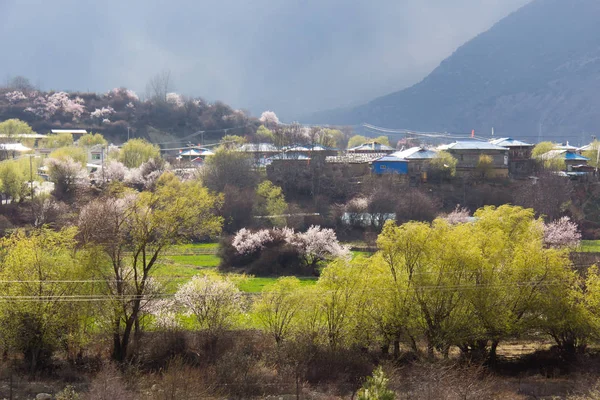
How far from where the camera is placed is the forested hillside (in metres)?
97.2

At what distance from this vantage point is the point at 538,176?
200ft

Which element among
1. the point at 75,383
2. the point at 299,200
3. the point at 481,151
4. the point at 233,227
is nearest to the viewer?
the point at 75,383

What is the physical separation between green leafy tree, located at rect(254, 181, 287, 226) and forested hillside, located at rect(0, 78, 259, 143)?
4860 cm

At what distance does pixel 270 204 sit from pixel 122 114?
60629mm

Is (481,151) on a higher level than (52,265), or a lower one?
higher

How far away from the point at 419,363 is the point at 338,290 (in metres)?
4.18

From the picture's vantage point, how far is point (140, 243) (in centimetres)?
2433

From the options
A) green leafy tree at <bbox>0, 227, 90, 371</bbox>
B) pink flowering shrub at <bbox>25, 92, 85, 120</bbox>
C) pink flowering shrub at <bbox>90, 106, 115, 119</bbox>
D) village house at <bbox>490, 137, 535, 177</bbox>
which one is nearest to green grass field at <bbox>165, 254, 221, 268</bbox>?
green leafy tree at <bbox>0, 227, 90, 371</bbox>

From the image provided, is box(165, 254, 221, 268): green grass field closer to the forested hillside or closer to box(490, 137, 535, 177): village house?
box(490, 137, 535, 177): village house

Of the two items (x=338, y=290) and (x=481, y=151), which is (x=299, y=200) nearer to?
(x=481, y=151)

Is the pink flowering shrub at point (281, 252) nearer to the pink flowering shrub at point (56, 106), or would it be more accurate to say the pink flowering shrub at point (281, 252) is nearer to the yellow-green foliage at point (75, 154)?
the yellow-green foliage at point (75, 154)

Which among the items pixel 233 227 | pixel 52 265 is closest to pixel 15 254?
pixel 52 265

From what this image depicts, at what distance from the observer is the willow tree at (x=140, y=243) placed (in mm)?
24188

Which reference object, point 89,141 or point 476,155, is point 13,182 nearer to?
point 89,141
